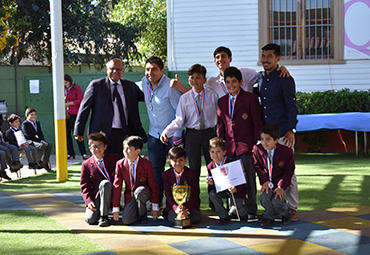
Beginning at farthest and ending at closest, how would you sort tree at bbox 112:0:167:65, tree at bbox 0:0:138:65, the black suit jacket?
tree at bbox 112:0:167:65 → tree at bbox 0:0:138:65 → the black suit jacket

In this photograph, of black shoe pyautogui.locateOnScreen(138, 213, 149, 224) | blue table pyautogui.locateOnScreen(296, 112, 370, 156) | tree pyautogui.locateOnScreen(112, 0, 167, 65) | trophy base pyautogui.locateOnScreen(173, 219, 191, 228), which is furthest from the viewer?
tree pyautogui.locateOnScreen(112, 0, 167, 65)

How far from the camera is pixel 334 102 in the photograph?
1177 centimetres

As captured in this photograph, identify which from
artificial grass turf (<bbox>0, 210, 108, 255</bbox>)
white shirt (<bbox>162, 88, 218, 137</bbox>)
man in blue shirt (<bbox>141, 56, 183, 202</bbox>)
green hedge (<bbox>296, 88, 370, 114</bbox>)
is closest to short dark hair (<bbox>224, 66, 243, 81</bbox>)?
white shirt (<bbox>162, 88, 218, 137</bbox>)

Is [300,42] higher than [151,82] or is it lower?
higher

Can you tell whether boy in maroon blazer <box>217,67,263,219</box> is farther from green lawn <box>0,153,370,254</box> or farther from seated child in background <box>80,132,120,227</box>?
seated child in background <box>80,132,120,227</box>

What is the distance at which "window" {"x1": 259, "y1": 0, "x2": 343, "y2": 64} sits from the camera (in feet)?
40.5

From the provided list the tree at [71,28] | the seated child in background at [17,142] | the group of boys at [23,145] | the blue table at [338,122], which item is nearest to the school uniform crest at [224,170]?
the group of boys at [23,145]

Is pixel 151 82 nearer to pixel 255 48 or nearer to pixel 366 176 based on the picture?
pixel 366 176

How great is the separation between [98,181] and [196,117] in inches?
53.6

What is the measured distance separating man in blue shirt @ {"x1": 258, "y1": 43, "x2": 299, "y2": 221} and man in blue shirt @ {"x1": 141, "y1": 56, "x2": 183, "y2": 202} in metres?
1.09

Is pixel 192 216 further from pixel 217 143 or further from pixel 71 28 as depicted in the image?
pixel 71 28


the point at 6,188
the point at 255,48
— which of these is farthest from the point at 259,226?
the point at 255,48

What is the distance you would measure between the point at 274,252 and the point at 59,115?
17.7ft

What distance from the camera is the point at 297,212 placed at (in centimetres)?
564
